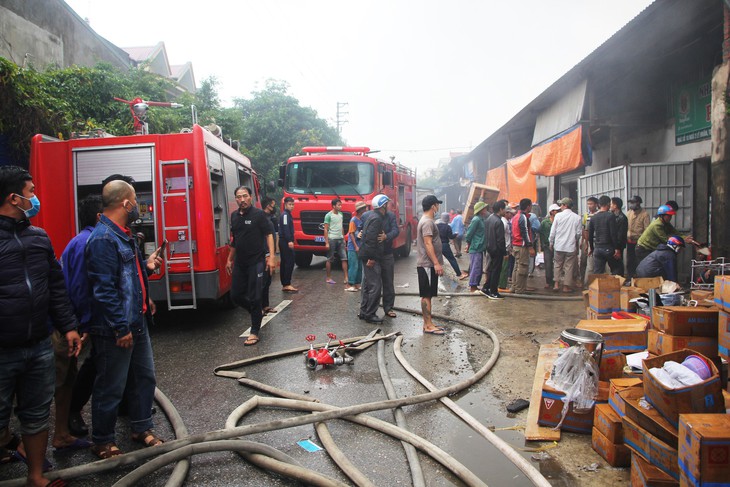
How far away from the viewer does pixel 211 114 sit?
1808 cm

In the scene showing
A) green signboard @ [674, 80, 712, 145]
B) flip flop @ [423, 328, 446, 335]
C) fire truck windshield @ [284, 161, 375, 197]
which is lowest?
flip flop @ [423, 328, 446, 335]

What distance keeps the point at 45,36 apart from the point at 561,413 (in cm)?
1829

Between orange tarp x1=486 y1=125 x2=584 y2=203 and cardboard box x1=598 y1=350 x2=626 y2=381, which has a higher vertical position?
orange tarp x1=486 y1=125 x2=584 y2=203

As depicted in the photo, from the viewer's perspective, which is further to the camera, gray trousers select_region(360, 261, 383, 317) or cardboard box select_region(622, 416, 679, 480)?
gray trousers select_region(360, 261, 383, 317)

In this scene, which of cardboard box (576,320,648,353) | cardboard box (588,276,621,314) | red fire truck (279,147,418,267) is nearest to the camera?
cardboard box (576,320,648,353)

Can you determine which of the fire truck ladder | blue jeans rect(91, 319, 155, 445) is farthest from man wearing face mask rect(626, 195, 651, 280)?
blue jeans rect(91, 319, 155, 445)

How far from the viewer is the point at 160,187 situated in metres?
6.17

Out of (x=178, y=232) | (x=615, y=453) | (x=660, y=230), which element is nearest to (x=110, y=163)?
(x=178, y=232)

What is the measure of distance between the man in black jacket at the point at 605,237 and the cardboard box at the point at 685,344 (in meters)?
5.14

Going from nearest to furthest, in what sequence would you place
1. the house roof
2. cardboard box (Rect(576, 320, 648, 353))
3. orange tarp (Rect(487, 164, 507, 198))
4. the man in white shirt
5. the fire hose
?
1. the fire hose
2. cardboard box (Rect(576, 320, 648, 353))
3. the house roof
4. the man in white shirt
5. orange tarp (Rect(487, 164, 507, 198))

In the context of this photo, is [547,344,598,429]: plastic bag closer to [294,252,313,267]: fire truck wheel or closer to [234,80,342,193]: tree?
[294,252,313,267]: fire truck wheel

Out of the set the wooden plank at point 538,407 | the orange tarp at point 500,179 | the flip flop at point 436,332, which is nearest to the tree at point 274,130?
the orange tarp at point 500,179

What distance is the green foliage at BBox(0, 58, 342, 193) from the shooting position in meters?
8.14

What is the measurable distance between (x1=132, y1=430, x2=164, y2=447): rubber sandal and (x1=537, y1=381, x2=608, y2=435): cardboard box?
2.81 m
